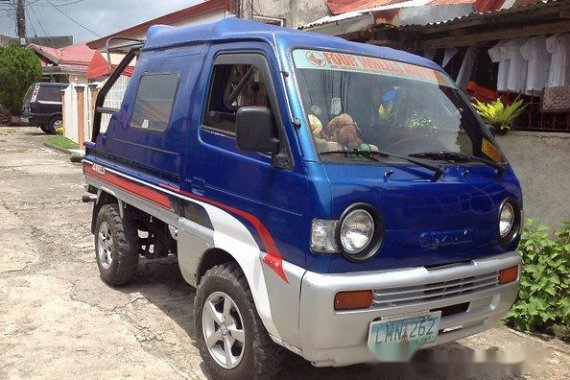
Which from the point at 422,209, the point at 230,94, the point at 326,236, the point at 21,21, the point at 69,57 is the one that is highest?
the point at 21,21

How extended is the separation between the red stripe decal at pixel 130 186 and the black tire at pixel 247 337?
857mm

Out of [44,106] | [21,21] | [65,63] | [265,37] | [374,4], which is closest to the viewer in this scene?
[265,37]

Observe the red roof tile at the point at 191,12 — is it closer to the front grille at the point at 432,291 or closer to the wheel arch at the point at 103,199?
the wheel arch at the point at 103,199

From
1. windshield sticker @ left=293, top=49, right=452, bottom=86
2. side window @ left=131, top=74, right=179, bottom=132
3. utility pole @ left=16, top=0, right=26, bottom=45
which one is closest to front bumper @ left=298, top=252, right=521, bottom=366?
windshield sticker @ left=293, top=49, right=452, bottom=86

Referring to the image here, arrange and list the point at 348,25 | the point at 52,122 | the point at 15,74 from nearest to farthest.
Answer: the point at 348,25 → the point at 52,122 → the point at 15,74

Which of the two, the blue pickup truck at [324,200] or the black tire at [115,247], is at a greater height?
the blue pickup truck at [324,200]

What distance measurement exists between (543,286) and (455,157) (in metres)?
1.84

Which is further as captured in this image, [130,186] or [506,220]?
[130,186]

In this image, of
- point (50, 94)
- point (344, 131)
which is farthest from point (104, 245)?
point (50, 94)

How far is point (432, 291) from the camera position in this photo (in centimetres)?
285

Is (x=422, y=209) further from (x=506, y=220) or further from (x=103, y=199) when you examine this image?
(x=103, y=199)

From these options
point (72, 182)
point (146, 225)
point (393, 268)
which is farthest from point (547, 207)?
point (72, 182)

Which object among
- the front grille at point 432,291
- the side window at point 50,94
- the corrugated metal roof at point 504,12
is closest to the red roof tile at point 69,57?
the side window at point 50,94

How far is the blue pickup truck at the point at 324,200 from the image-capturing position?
8.66 feet
